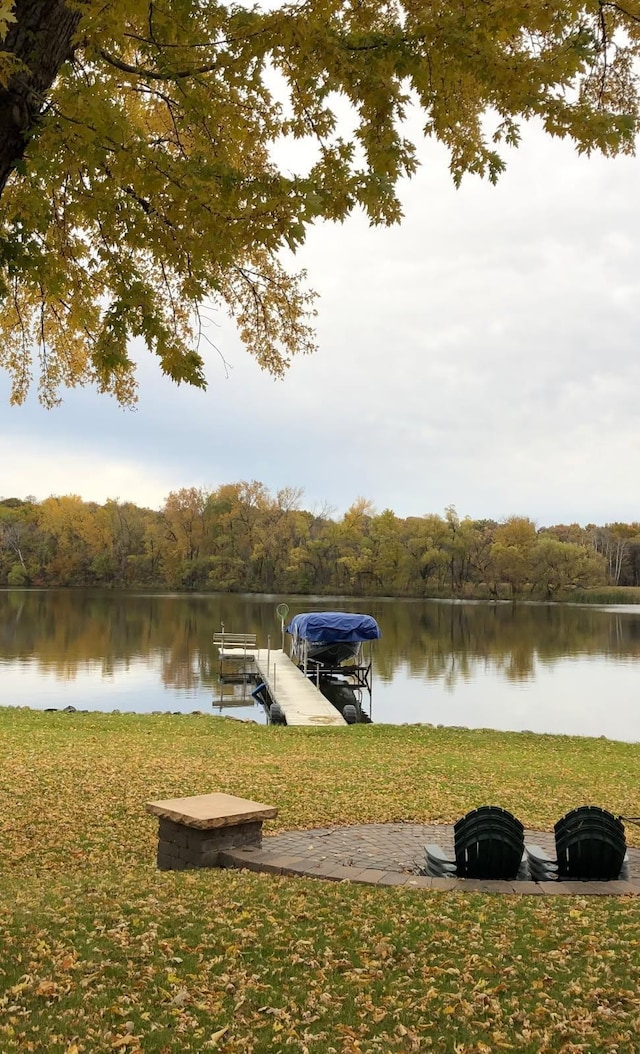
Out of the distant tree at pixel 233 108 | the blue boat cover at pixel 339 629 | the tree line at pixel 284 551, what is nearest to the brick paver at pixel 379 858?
the distant tree at pixel 233 108

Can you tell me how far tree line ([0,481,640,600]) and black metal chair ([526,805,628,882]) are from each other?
72613mm

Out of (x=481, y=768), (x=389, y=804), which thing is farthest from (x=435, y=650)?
(x=389, y=804)

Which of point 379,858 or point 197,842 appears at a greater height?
point 197,842

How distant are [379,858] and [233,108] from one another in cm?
592

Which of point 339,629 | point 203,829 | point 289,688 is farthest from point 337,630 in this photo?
point 203,829

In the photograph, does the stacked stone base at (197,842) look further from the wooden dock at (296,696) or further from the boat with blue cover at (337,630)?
the boat with blue cover at (337,630)

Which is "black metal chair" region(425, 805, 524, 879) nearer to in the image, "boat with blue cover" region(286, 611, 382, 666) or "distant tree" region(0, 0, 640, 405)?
"distant tree" region(0, 0, 640, 405)

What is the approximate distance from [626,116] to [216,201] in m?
2.47

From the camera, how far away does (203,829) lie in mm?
5707

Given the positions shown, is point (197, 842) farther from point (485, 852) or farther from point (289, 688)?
point (289, 688)

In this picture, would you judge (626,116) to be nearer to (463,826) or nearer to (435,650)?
(463,826)

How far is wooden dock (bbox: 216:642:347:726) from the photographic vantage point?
18.8 meters

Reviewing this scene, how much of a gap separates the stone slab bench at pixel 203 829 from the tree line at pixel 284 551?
7323 cm

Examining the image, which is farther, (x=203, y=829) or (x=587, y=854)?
(x=587, y=854)
